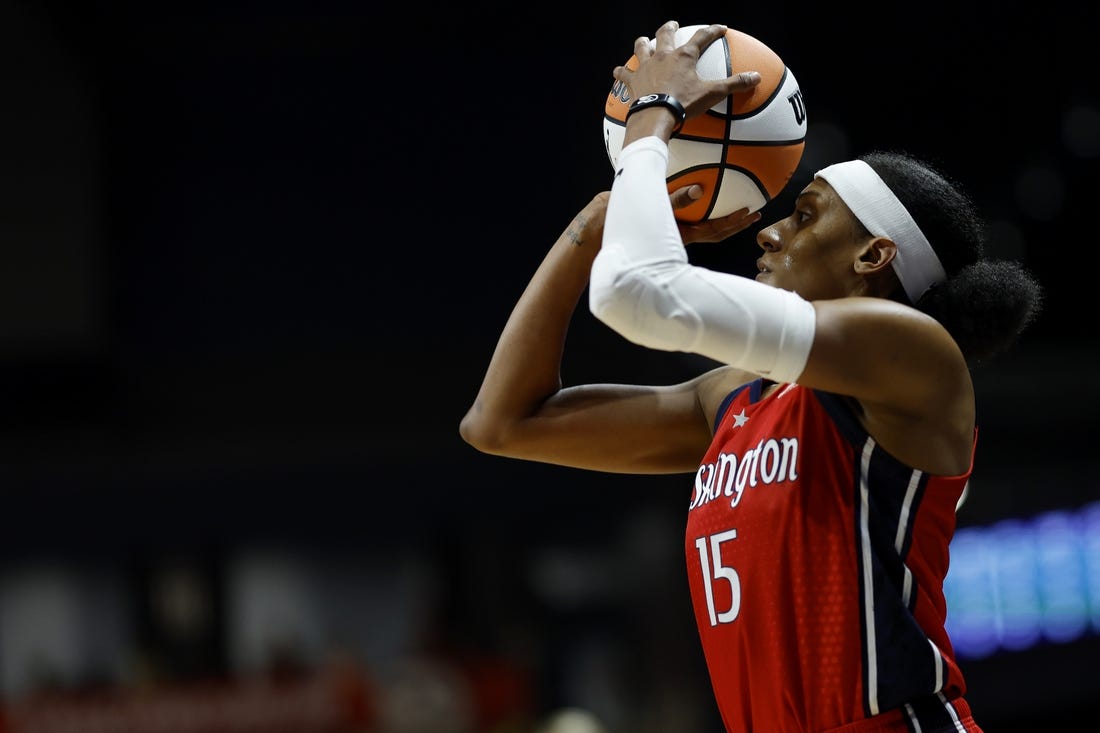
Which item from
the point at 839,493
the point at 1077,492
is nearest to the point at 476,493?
the point at 1077,492

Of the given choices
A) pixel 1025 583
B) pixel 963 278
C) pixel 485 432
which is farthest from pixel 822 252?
pixel 1025 583

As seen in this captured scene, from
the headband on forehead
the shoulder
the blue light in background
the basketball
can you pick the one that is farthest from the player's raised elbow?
the blue light in background

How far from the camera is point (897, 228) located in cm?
237

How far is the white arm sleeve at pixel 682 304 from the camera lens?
6.76 feet

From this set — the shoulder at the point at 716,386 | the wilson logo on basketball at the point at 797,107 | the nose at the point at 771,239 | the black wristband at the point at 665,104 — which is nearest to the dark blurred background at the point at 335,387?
the shoulder at the point at 716,386

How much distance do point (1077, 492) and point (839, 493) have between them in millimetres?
6311

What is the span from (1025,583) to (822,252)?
5.95m

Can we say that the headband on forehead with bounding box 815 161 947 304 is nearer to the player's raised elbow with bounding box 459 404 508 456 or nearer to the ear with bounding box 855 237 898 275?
the ear with bounding box 855 237 898 275

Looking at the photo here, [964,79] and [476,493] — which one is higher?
[964,79]

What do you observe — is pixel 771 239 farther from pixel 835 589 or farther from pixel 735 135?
pixel 835 589

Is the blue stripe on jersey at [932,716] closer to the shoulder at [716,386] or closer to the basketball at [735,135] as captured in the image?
the shoulder at [716,386]

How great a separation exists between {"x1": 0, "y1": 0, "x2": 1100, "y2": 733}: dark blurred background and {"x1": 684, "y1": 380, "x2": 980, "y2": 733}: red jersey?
500cm

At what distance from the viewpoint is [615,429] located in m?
2.77

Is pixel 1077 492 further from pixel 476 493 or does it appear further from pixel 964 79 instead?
pixel 476 493
